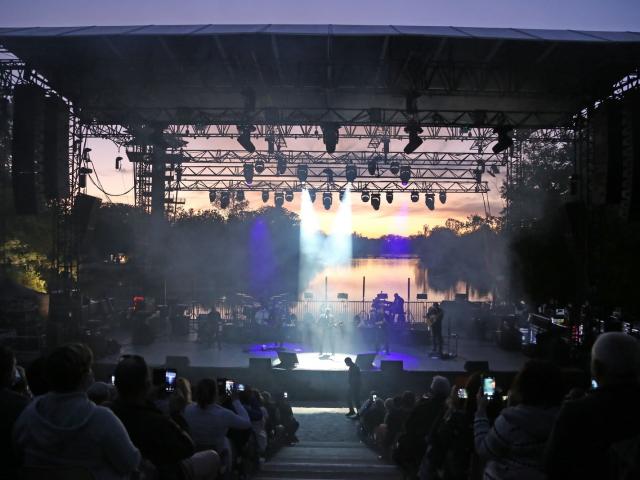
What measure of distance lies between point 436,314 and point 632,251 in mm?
6102

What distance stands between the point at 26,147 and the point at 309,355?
9.07m

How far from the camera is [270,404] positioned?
25.5 ft

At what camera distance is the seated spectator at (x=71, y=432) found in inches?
92.6

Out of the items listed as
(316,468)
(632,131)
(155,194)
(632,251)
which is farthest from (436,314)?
(155,194)

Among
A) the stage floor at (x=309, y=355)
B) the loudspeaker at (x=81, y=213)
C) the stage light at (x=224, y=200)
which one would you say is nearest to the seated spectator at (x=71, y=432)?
the stage floor at (x=309, y=355)

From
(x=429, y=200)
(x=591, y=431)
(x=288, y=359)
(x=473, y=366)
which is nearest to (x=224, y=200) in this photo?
(x=429, y=200)

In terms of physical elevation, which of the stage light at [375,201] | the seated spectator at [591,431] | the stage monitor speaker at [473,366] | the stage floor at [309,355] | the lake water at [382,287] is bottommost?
the lake water at [382,287]

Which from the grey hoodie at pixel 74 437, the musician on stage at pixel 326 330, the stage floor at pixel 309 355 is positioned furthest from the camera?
the musician on stage at pixel 326 330

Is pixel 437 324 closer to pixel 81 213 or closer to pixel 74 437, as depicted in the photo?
pixel 81 213

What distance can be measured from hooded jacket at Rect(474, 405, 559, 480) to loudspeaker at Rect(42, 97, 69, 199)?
11.4m

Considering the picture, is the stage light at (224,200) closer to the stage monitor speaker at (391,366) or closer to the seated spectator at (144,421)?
the stage monitor speaker at (391,366)

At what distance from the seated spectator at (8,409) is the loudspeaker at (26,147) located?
31.2ft

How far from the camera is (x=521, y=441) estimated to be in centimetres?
261

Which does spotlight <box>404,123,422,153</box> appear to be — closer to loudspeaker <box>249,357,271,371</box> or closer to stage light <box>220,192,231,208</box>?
loudspeaker <box>249,357,271,371</box>
